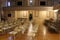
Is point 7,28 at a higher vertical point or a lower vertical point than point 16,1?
lower

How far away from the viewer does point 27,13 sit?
33719 mm

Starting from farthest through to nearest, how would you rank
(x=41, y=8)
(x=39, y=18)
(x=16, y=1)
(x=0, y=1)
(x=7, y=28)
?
(x=16, y=1), (x=39, y=18), (x=0, y=1), (x=41, y=8), (x=7, y=28)

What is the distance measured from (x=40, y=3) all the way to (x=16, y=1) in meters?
6.25

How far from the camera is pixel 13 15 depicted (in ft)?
101

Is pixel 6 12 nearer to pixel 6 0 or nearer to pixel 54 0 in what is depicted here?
pixel 6 0

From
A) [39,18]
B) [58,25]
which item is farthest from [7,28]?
[39,18]

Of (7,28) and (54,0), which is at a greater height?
(54,0)

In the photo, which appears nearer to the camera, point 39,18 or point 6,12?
point 6,12

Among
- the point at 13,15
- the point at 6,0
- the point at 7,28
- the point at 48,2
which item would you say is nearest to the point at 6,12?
the point at 13,15

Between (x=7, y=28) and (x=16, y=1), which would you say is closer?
(x=7, y=28)

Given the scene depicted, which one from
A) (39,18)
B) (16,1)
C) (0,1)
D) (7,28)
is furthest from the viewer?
(16,1)

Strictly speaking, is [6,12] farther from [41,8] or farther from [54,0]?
[54,0]

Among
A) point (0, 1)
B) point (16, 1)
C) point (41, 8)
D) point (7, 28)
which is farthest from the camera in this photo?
point (16, 1)

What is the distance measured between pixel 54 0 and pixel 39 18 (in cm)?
615
